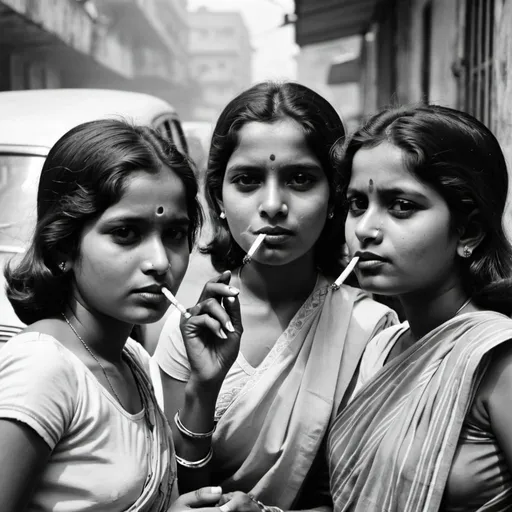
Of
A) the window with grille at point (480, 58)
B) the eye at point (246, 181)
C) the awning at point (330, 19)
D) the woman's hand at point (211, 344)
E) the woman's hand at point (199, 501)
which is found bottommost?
the woman's hand at point (199, 501)

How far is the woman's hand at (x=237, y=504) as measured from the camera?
2.02m

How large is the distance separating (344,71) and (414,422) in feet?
71.2

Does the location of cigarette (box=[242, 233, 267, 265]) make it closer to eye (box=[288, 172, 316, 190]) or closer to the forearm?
eye (box=[288, 172, 316, 190])

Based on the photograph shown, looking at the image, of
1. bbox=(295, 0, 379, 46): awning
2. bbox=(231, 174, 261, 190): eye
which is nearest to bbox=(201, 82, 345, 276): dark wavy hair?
bbox=(231, 174, 261, 190): eye

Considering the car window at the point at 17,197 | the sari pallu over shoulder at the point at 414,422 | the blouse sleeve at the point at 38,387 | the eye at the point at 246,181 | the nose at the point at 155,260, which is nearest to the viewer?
the blouse sleeve at the point at 38,387

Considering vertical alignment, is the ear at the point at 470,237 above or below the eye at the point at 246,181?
below

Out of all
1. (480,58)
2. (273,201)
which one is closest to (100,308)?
(273,201)

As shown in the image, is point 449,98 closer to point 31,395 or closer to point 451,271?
point 451,271

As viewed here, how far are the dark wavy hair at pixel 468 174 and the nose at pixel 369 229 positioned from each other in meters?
0.16

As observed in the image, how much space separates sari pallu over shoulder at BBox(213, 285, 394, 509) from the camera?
231cm

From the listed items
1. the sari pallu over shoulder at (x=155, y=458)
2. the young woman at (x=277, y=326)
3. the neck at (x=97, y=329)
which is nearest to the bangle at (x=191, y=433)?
the young woman at (x=277, y=326)

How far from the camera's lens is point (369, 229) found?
1938 millimetres

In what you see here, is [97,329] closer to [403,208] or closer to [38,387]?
[38,387]

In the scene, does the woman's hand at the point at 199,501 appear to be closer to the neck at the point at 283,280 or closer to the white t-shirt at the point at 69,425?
the white t-shirt at the point at 69,425
